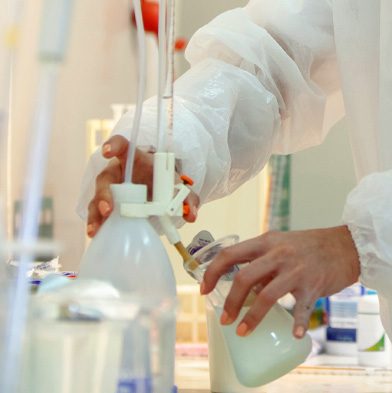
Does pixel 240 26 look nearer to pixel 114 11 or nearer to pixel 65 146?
pixel 65 146

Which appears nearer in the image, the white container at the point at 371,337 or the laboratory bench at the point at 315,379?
the laboratory bench at the point at 315,379

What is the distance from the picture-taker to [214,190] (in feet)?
3.90

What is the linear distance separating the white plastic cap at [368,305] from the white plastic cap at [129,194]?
1109 millimetres

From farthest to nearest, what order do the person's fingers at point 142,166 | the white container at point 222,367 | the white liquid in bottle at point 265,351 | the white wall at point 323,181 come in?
the white wall at point 323,181, the white container at point 222,367, the person's fingers at point 142,166, the white liquid in bottle at point 265,351

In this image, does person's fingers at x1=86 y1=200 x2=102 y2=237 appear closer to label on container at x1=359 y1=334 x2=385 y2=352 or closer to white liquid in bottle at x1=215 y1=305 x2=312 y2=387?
white liquid in bottle at x1=215 y1=305 x2=312 y2=387

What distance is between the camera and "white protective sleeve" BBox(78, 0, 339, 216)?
1141 mm

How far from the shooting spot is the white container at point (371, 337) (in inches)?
67.2

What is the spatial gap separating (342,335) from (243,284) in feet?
3.66

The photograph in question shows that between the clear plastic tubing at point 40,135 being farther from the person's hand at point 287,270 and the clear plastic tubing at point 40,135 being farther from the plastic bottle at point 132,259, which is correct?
the person's hand at point 287,270

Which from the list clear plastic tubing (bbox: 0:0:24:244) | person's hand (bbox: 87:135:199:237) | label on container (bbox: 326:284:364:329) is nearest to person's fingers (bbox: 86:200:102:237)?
person's hand (bbox: 87:135:199:237)

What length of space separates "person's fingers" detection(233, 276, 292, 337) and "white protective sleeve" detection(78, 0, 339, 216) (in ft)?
0.97

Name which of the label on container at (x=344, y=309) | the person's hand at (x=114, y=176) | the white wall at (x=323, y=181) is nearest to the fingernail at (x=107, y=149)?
the person's hand at (x=114, y=176)

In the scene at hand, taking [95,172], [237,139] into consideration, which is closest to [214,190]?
[237,139]

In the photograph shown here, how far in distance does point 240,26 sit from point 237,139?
18 cm
